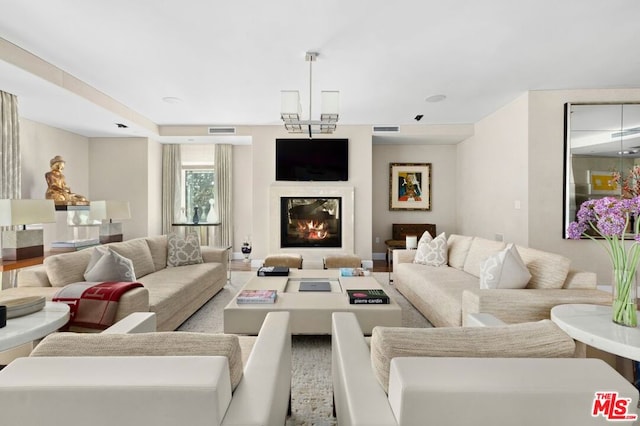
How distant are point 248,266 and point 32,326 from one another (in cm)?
432

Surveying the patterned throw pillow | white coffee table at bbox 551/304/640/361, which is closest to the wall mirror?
white coffee table at bbox 551/304/640/361

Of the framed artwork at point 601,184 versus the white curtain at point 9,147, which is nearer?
the white curtain at point 9,147

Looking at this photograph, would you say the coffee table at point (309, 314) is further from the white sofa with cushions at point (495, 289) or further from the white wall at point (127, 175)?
the white wall at point (127, 175)

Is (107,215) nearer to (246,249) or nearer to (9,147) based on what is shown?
(9,147)

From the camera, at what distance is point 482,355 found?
2.91 ft

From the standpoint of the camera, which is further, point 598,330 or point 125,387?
point 598,330

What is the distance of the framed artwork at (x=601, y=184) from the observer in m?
3.87

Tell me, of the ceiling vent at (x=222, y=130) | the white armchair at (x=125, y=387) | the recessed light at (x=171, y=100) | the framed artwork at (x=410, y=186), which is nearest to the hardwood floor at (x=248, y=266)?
the framed artwork at (x=410, y=186)

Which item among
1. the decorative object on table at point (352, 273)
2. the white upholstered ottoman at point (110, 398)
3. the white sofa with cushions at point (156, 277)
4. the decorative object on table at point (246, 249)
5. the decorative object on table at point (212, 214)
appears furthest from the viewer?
the decorative object on table at point (212, 214)

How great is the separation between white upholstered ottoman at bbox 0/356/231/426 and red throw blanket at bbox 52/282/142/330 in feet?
4.70

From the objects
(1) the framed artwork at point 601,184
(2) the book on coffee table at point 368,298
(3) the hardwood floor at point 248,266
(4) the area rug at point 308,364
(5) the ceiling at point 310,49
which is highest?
(5) the ceiling at point 310,49

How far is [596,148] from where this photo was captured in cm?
393

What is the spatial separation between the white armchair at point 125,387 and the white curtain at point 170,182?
19.8 ft

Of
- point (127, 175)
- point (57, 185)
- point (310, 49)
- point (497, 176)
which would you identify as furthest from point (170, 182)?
point (497, 176)
